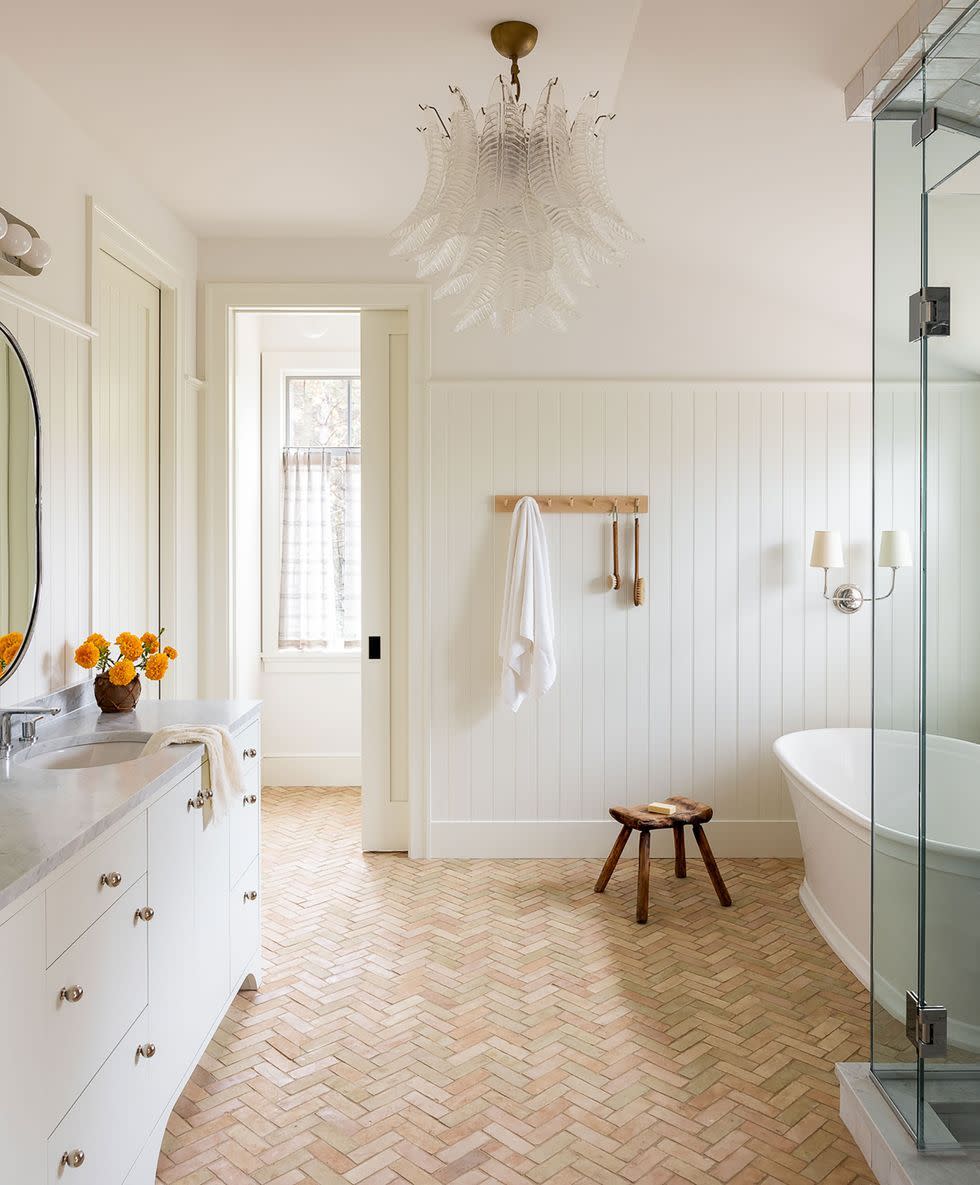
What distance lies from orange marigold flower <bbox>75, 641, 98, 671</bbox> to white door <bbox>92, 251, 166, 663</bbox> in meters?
0.26

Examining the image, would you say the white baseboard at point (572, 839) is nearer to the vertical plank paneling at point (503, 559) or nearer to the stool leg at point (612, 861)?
the vertical plank paneling at point (503, 559)

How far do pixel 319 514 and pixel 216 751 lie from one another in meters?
3.20

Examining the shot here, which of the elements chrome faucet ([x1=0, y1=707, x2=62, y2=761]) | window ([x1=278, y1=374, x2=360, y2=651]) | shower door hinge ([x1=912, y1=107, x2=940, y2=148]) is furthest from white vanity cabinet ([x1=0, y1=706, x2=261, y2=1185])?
window ([x1=278, y1=374, x2=360, y2=651])

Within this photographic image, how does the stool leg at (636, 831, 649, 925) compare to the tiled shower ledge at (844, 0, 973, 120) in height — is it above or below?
below

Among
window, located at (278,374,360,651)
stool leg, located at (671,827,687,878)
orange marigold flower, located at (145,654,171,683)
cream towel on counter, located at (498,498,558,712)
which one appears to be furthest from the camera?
window, located at (278,374,360,651)

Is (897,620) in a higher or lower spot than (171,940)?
higher

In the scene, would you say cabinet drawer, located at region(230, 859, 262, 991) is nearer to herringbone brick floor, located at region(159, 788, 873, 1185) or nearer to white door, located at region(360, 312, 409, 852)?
herringbone brick floor, located at region(159, 788, 873, 1185)

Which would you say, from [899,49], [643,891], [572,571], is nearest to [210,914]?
[643,891]

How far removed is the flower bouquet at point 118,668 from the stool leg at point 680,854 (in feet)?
6.92

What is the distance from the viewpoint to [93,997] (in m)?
1.75

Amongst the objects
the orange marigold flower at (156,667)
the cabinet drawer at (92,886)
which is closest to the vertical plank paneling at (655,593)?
the orange marigold flower at (156,667)

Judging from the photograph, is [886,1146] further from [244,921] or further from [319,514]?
[319,514]

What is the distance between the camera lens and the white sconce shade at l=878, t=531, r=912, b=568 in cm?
212

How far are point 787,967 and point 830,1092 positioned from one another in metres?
0.75
